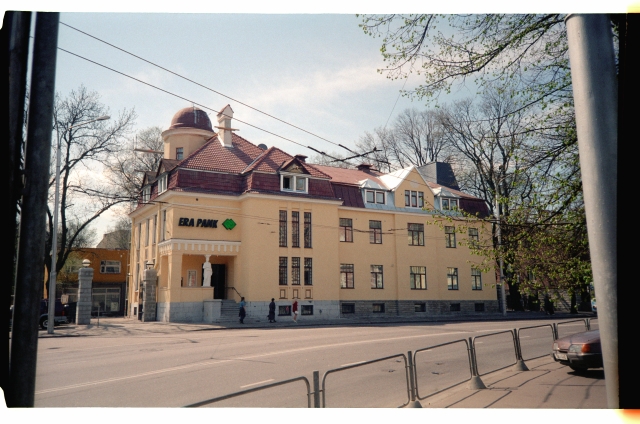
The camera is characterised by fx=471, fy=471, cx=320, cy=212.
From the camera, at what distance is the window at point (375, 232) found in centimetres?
3378

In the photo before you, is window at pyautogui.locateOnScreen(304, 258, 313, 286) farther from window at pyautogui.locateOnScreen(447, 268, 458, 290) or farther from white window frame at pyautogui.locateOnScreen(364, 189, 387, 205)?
window at pyautogui.locateOnScreen(447, 268, 458, 290)

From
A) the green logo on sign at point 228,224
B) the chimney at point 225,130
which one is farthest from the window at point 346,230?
the chimney at point 225,130

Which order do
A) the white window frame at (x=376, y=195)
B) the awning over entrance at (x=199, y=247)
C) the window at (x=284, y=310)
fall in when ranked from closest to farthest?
the awning over entrance at (x=199, y=247) → the window at (x=284, y=310) → the white window frame at (x=376, y=195)

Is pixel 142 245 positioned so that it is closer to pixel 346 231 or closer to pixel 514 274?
pixel 346 231

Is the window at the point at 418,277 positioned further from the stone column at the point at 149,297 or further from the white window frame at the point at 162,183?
the white window frame at the point at 162,183

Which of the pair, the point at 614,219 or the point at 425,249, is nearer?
the point at 614,219

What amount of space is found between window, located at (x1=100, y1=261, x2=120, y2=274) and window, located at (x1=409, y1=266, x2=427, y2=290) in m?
27.3

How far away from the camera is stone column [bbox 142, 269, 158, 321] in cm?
2789

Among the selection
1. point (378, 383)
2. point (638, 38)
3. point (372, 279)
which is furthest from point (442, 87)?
point (372, 279)

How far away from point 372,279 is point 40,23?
3124cm

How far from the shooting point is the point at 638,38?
199 inches

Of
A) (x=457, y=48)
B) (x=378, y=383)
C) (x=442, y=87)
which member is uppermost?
(x=457, y=48)

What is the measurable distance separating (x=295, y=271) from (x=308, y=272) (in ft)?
3.05

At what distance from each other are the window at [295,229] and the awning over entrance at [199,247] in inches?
139
